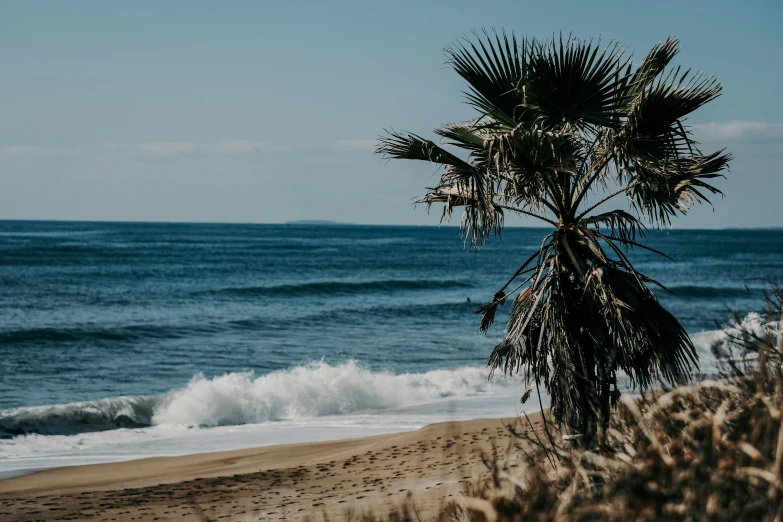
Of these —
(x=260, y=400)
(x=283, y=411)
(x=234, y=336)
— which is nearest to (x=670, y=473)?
(x=283, y=411)

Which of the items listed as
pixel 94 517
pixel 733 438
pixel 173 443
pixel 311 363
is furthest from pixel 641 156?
pixel 311 363

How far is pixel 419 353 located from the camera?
964 inches

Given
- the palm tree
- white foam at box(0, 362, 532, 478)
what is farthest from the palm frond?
white foam at box(0, 362, 532, 478)

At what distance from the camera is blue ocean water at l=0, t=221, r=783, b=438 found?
17.3 m

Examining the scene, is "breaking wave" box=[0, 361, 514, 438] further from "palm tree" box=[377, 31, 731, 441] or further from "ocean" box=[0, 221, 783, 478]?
"palm tree" box=[377, 31, 731, 441]

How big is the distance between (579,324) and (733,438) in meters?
2.96

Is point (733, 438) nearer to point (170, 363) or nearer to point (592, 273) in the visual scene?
point (592, 273)

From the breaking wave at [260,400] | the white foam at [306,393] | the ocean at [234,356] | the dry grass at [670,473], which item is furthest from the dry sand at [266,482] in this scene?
the dry grass at [670,473]

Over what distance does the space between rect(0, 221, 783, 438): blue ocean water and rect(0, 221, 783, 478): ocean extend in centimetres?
6

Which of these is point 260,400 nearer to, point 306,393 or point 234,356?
point 306,393

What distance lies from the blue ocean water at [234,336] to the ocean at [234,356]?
6 cm

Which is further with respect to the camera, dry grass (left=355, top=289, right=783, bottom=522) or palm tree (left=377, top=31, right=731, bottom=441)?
palm tree (left=377, top=31, right=731, bottom=441)

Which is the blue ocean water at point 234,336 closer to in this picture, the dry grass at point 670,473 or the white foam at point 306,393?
the white foam at point 306,393

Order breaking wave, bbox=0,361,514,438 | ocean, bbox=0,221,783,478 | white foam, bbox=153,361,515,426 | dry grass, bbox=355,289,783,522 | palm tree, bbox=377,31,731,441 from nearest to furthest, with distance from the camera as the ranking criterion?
1. dry grass, bbox=355,289,783,522
2. palm tree, bbox=377,31,731,441
3. ocean, bbox=0,221,783,478
4. breaking wave, bbox=0,361,514,438
5. white foam, bbox=153,361,515,426
